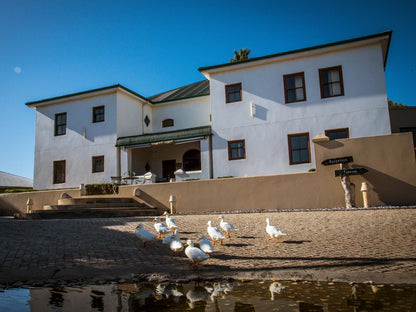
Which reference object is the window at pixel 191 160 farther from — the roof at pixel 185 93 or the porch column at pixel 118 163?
the porch column at pixel 118 163

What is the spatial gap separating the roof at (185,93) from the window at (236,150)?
202 inches

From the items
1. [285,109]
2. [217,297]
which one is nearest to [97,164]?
[285,109]

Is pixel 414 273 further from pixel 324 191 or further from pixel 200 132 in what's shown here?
pixel 200 132

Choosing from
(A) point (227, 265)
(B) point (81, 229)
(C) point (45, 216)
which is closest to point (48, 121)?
(C) point (45, 216)

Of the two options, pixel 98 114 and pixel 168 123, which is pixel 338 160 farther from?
pixel 98 114

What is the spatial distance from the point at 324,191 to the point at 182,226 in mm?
5962

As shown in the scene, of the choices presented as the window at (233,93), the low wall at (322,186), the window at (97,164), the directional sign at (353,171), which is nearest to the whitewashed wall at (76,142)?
the window at (97,164)

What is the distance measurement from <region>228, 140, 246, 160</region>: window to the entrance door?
545 centimetres

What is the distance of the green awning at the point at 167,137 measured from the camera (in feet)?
61.3

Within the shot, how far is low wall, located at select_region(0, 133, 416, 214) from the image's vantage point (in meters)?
12.2

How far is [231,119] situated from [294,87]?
3655 millimetres

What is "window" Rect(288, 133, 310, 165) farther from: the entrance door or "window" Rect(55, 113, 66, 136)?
"window" Rect(55, 113, 66, 136)

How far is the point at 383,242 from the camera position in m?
7.34

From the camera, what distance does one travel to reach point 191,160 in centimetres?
2189
